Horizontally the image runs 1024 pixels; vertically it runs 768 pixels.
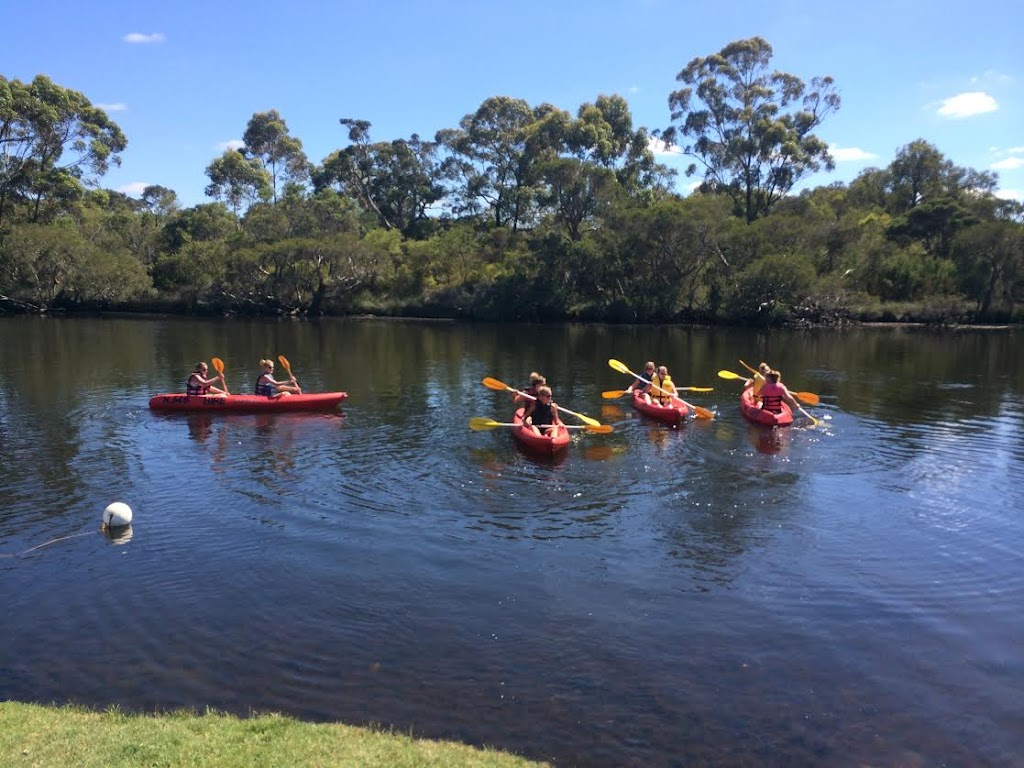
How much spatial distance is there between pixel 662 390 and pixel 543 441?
5.04 metres

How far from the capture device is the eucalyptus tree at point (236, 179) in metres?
81.0

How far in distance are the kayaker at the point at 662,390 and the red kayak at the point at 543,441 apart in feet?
13.3

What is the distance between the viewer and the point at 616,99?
65.8 meters

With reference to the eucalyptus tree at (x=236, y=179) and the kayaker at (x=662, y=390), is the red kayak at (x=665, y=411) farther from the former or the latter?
the eucalyptus tree at (x=236, y=179)

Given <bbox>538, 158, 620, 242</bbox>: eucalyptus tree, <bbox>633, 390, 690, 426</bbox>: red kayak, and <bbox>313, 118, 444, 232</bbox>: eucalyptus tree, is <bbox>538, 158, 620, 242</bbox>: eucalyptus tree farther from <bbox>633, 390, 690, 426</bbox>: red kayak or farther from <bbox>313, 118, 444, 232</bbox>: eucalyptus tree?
<bbox>633, 390, 690, 426</bbox>: red kayak

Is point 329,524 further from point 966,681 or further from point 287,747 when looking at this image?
point 966,681

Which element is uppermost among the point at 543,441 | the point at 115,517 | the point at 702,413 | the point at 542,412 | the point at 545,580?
the point at 542,412

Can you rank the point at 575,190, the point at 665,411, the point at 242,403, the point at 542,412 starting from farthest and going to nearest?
the point at 575,190, the point at 242,403, the point at 665,411, the point at 542,412

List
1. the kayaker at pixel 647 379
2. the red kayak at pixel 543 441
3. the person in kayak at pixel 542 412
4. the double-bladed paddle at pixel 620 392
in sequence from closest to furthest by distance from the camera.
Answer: the red kayak at pixel 543 441
the person in kayak at pixel 542 412
the kayaker at pixel 647 379
the double-bladed paddle at pixel 620 392

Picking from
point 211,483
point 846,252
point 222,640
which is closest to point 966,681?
point 222,640

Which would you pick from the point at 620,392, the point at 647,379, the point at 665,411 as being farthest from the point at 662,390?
the point at 620,392

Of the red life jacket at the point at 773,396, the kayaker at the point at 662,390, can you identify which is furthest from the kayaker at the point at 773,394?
the kayaker at the point at 662,390

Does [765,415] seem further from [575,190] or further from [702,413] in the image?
[575,190]

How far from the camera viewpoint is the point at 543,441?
14.9 meters
